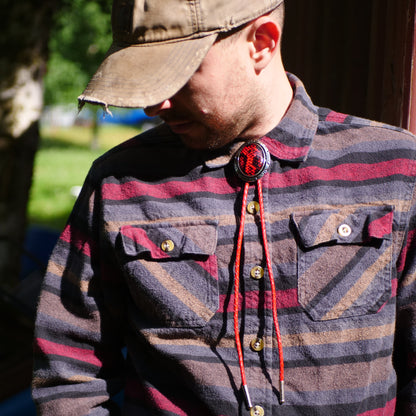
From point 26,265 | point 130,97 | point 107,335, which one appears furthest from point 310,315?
point 26,265

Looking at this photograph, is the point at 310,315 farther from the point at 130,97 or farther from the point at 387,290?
the point at 130,97

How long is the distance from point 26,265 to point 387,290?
11.4 feet

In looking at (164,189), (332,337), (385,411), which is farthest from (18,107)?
(385,411)

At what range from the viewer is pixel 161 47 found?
140cm

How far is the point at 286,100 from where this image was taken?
1.66 m

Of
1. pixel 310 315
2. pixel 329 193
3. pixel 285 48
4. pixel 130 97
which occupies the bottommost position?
pixel 310 315

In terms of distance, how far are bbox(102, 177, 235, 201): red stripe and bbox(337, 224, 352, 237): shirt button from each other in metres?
0.31

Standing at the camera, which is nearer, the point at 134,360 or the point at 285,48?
the point at 134,360

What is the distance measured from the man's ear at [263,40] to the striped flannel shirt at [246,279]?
187 millimetres

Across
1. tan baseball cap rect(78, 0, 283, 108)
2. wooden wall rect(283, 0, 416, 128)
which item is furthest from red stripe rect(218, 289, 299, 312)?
wooden wall rect(283, 0, 416, 128)

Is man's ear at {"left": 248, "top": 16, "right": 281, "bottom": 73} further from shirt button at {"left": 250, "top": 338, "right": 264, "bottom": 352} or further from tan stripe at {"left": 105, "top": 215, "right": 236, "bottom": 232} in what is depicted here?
shirt button at {"left": 250, "top": 338, "right": 264, "bottom": 352}

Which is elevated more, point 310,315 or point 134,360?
point 310,315

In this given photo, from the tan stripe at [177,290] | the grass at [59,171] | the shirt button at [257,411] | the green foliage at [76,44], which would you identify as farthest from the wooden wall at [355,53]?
the grass at [59,171]

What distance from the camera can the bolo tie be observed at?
57.6 inches
